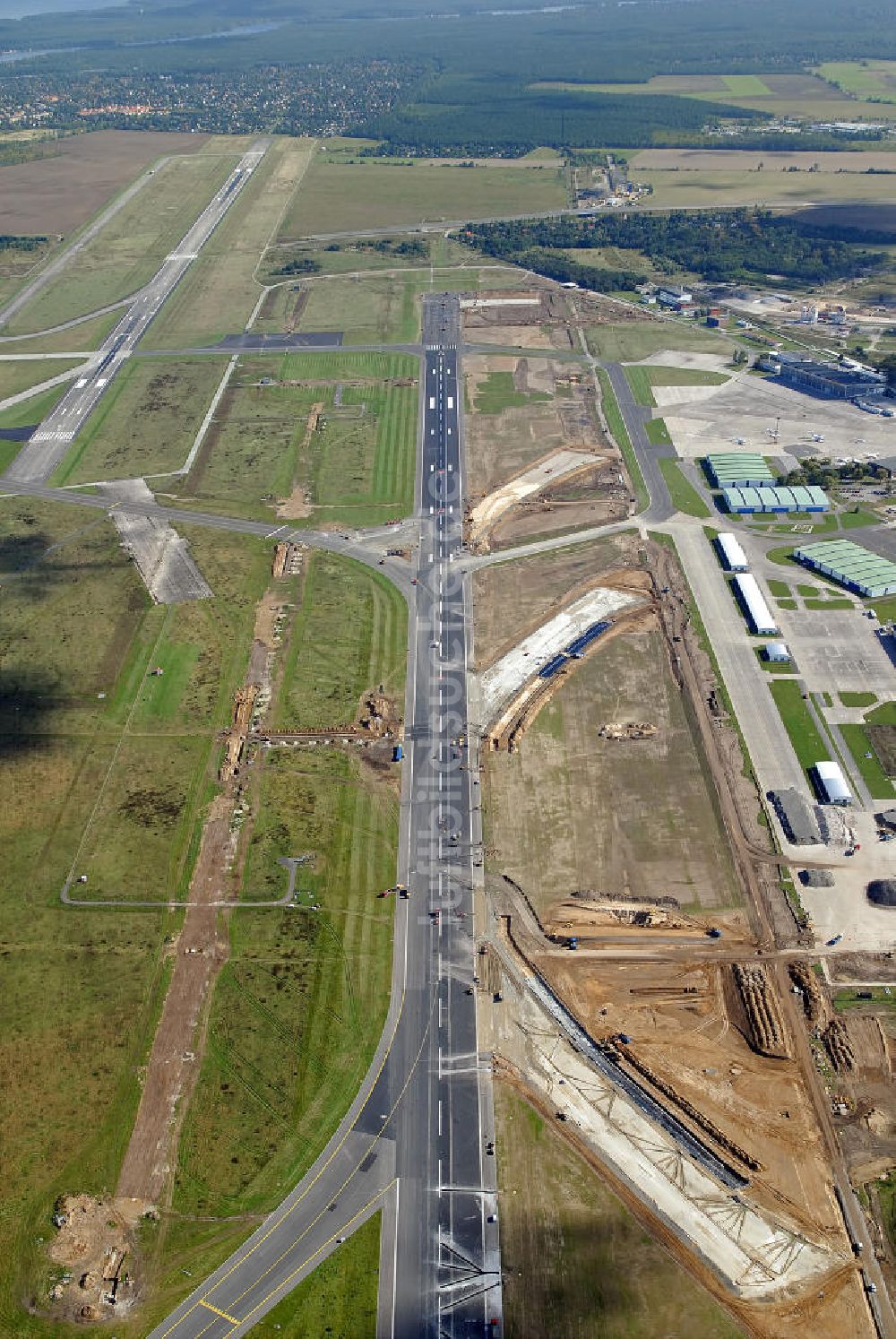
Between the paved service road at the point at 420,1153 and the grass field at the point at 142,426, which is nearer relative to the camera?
the paved service road at the point at 420,1153

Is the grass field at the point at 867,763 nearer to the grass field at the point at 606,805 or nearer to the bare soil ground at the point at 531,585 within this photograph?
the grass field at the point at 606,805

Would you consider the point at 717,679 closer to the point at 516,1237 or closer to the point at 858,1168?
the point at 858,1168

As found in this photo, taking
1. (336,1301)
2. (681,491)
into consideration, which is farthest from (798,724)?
(336,1301)

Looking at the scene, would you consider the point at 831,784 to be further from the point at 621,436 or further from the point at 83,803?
the point at 621,436

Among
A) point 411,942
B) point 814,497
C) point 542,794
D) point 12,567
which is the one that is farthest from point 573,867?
point 12,567

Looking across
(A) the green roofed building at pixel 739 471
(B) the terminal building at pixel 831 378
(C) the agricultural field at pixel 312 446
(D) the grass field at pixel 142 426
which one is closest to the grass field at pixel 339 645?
(C) the agricultural field at pixel 312 446
